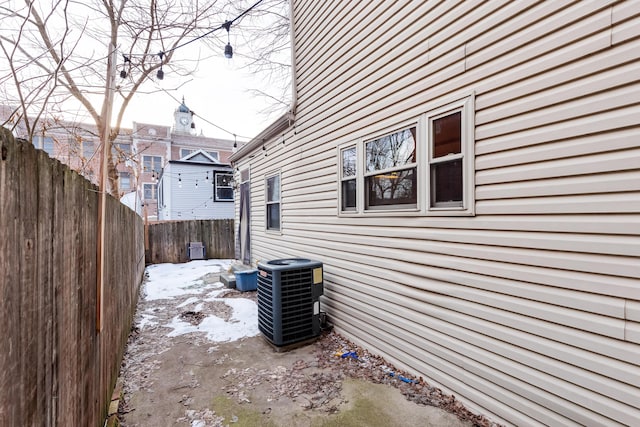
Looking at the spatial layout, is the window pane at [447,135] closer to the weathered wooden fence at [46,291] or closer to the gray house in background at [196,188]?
the weathered wooden fence at [46,291]

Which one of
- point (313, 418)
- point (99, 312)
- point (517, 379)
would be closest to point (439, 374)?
point (517, 379)

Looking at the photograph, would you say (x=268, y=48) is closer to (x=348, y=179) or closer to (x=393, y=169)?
(x=348, y=179)

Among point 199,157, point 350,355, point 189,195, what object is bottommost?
point 350,355

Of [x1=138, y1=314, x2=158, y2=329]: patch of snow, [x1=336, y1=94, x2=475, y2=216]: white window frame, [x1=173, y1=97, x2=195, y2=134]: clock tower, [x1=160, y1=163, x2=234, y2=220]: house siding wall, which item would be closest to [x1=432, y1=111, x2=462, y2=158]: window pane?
[x1=336, y1=94, x2=475, y2=216]: white window frame

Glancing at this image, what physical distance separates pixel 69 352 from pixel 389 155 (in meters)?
3.17

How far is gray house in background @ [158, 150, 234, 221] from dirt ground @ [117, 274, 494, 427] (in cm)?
1374

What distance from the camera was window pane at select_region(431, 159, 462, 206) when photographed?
2754 mm

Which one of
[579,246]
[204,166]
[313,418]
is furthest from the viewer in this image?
[204,166]

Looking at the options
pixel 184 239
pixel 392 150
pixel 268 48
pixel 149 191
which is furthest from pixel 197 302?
pixel 149 191

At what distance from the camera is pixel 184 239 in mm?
11734

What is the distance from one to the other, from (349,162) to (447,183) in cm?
159

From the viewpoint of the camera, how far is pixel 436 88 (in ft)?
9.46

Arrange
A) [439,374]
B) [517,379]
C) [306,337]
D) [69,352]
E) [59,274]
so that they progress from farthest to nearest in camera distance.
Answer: [306,337]
[439,374]
[517,379]
[69,352]
[59,274]

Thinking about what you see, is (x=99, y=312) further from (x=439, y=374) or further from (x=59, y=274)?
(x=439, y=374)
